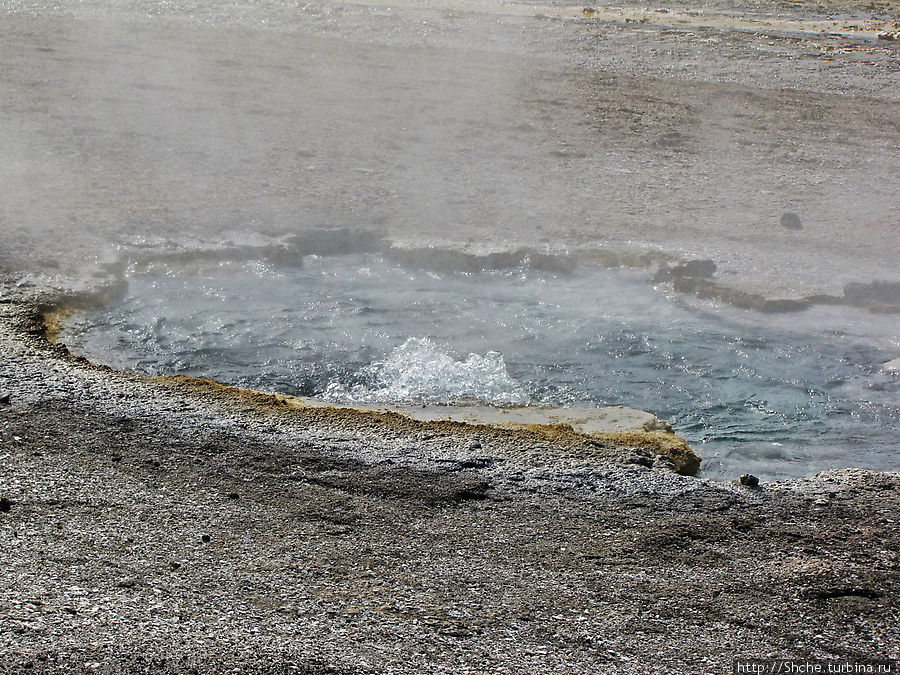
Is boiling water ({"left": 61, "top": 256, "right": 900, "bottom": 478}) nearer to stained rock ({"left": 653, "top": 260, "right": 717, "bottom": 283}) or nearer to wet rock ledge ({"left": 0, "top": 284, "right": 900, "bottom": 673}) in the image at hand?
stained rock ({"left": 653, "top": 260, "right": 717, "bottom": 283})

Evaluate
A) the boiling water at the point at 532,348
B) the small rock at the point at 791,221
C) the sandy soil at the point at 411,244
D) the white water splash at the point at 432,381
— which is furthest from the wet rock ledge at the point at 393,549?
the small rock at the point at 791,221

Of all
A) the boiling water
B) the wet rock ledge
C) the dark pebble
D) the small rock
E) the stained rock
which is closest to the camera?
the wet rock ledge

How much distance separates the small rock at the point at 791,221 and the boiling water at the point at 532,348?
3.97 feet

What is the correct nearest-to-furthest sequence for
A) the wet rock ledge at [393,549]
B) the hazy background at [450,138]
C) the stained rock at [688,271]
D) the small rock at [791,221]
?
the wet rock ledge at [393,549]
the stained rock at [688,271]
the hazy background at [450,138]
the small rock at [791,221]

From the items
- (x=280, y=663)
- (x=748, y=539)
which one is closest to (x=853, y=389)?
(x=748, y=539)

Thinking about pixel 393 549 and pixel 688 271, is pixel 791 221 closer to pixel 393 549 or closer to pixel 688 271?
pixel 688 271

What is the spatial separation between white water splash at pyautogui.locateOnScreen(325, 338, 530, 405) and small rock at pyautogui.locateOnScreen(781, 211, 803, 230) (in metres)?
2.99

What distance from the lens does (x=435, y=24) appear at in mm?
13609

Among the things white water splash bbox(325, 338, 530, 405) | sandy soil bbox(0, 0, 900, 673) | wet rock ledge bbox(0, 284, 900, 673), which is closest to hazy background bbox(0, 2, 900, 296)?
sandy soil bbox(0, 0, 900, 673)

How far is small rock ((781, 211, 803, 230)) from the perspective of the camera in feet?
24.5

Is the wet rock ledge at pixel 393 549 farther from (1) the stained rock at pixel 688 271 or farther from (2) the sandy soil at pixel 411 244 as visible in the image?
(1) the stained rock at pixel 688 271

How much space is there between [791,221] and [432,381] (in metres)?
3.57

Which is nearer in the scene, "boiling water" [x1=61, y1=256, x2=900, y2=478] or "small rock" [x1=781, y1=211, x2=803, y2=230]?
"boiling water" [x1=61, y1=256, x2=900, y2=478]

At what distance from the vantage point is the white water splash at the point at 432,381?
5.23 m
